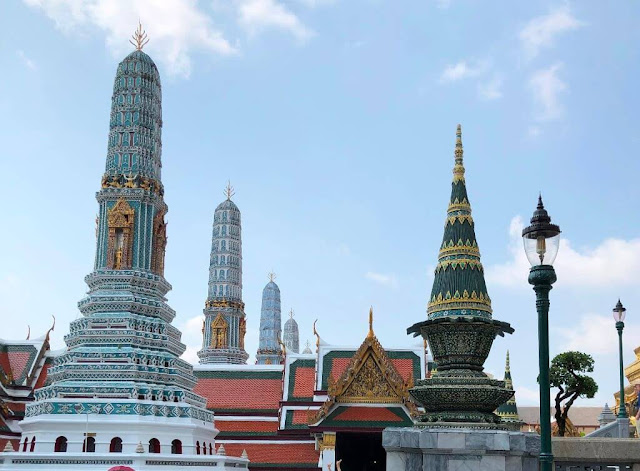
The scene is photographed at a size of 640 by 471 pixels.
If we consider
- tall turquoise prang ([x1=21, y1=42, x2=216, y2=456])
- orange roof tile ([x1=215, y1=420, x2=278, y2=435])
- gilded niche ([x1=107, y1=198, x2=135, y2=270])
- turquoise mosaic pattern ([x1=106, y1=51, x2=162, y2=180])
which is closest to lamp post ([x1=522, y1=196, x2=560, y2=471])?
tall turquoise prang ([x1=21, y1=42, x2=216, y2=456])

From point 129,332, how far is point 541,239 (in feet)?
63.5

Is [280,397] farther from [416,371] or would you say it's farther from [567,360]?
[567,360]

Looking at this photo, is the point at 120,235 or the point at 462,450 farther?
the point at 120,235

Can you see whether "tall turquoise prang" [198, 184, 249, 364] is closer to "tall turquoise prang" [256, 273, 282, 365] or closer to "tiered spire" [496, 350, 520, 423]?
"tall turquoise prang" [256, 273, 282, 365]

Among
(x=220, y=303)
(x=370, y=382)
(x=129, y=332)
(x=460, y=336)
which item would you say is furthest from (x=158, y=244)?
(x=220, y=303)

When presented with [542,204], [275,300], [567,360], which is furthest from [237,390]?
[275,300]

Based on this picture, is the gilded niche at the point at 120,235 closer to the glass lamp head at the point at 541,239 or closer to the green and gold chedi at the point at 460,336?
the green and gold chedi at the point at 460,336

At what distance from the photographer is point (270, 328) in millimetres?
62844

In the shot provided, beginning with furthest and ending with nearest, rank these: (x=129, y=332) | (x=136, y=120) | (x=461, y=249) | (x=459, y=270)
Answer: (x=136, y=120) < (x=129, y=332) < (x=461, y=249) < (x=459, y=270)

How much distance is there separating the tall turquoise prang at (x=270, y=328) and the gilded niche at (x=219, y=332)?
462 inches

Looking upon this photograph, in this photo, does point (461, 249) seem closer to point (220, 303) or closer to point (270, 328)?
point (220, 303)

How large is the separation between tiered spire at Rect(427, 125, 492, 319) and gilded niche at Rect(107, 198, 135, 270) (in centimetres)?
1507

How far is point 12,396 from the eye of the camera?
102 ft

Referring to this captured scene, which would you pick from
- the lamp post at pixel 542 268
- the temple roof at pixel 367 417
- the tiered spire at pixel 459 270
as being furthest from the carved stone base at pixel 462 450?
the temple roof at pixel 367 417
